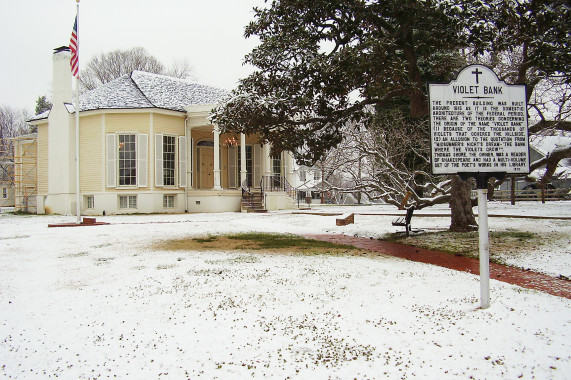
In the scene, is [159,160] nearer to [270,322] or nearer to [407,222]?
[407,222]

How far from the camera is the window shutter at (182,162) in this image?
2431cm

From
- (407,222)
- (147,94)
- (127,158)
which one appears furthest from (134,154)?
(407,222)

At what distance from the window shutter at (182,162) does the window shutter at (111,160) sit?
→ 3.23 meters

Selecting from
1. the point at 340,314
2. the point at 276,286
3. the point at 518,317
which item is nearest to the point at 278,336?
the point at 340,314

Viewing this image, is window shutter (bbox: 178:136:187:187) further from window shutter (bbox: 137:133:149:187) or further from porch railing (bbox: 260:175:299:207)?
porch railing (bbox: 260:175:299:207)

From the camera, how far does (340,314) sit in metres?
5.15

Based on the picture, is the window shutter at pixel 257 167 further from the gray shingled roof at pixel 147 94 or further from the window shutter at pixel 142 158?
the window shutter at pixel 142 158

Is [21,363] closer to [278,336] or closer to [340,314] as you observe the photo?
[278,336]

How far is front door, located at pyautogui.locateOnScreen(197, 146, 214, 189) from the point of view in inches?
1062

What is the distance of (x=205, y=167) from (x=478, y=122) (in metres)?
22.6

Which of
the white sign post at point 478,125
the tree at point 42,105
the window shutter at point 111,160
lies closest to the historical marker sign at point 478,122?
the white sign post at point 478,125

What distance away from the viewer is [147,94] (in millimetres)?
25125

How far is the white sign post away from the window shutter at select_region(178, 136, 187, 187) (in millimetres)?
19869

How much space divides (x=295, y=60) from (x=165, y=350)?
8.18 meters
